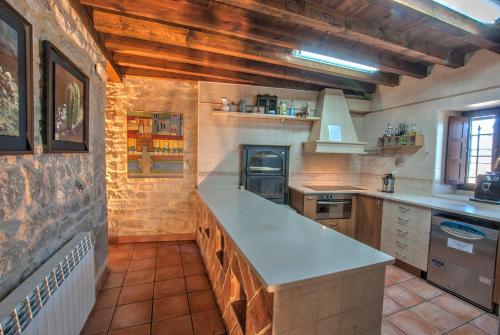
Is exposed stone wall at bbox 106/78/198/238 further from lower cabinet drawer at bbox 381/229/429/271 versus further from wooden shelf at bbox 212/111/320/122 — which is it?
lower cabinet drawer at bbox 381/229/429/271

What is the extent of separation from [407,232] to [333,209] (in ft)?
2.90

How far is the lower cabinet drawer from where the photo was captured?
8.14ft

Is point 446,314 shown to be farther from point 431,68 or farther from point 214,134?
point 214,134

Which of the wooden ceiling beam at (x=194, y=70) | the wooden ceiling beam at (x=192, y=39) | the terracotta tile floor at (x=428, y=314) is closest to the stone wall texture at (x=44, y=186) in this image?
the wooden ceiling beam at (x=192, y=39)

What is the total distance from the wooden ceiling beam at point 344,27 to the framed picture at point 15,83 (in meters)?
1.11

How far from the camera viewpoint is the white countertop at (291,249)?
3.02ft

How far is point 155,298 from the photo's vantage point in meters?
2.10

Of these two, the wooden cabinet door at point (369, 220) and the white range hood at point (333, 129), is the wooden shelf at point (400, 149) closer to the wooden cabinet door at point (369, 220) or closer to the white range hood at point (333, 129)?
the white range hood at point (333, 129)

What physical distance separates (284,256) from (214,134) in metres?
2.54

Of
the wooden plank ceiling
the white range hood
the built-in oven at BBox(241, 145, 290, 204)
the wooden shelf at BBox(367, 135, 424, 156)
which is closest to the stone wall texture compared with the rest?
the wooden plank ceiling

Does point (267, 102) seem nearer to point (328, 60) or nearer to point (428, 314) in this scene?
point (328, 60)

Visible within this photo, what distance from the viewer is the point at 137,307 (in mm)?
1972

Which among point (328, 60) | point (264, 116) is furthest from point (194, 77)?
point (328, 60)

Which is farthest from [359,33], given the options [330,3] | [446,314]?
[446,314]
